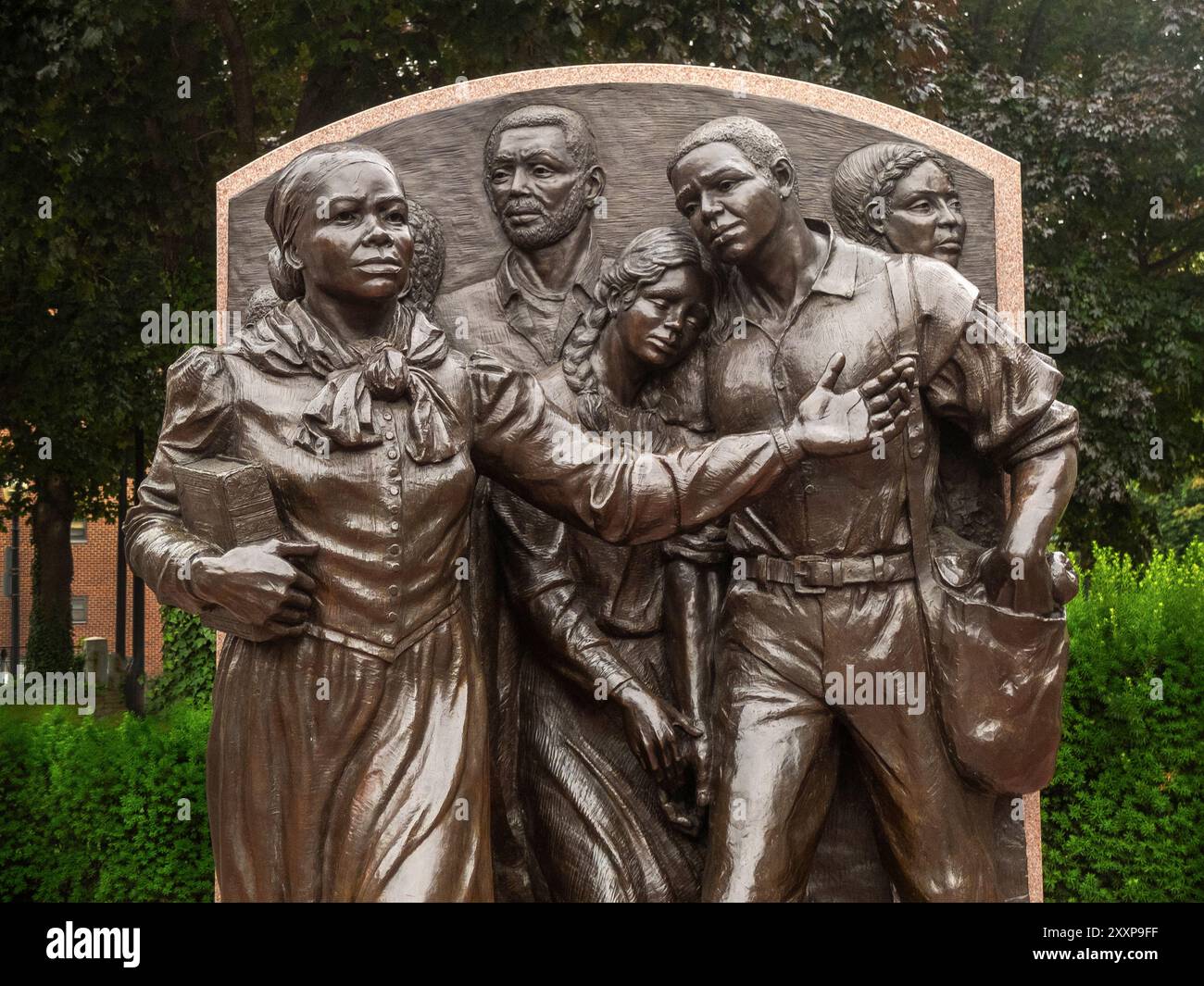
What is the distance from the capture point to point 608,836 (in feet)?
17.6

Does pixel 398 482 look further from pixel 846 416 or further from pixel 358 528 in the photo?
pixel 846 416

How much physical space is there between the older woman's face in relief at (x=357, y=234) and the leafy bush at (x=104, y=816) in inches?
204

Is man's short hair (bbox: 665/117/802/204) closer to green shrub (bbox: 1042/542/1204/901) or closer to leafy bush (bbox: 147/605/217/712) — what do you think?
green shrub (bbox: 1042/542/1204/901)

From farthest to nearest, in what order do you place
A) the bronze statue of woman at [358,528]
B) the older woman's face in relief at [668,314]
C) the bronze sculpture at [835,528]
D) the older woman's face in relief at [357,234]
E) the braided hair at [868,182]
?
the braided hair at [868,182] < the older woman's face in relief at [668,314] < the bronze sculpture at [835,528] < the older woman's face in relief at [357,234] < the bronze statue of woman at [358,528]

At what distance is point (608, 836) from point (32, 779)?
5176mm

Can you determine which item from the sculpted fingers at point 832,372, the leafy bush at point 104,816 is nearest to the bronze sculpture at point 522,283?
the sculpted fingers at point 832,372

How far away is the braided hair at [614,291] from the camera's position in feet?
17.0

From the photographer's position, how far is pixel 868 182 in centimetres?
558

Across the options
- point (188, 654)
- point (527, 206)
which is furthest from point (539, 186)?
point (188, 654)

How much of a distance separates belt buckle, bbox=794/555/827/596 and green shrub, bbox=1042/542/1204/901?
→ 4288mm

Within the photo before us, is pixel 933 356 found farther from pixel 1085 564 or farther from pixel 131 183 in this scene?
pixel 1085 564

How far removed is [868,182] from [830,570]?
1463 millimetres

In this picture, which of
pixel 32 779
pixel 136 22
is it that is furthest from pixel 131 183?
pixel 32 779

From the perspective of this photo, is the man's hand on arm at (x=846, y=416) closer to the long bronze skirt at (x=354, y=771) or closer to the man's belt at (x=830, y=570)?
the man's belt at (x=830, y=570)
